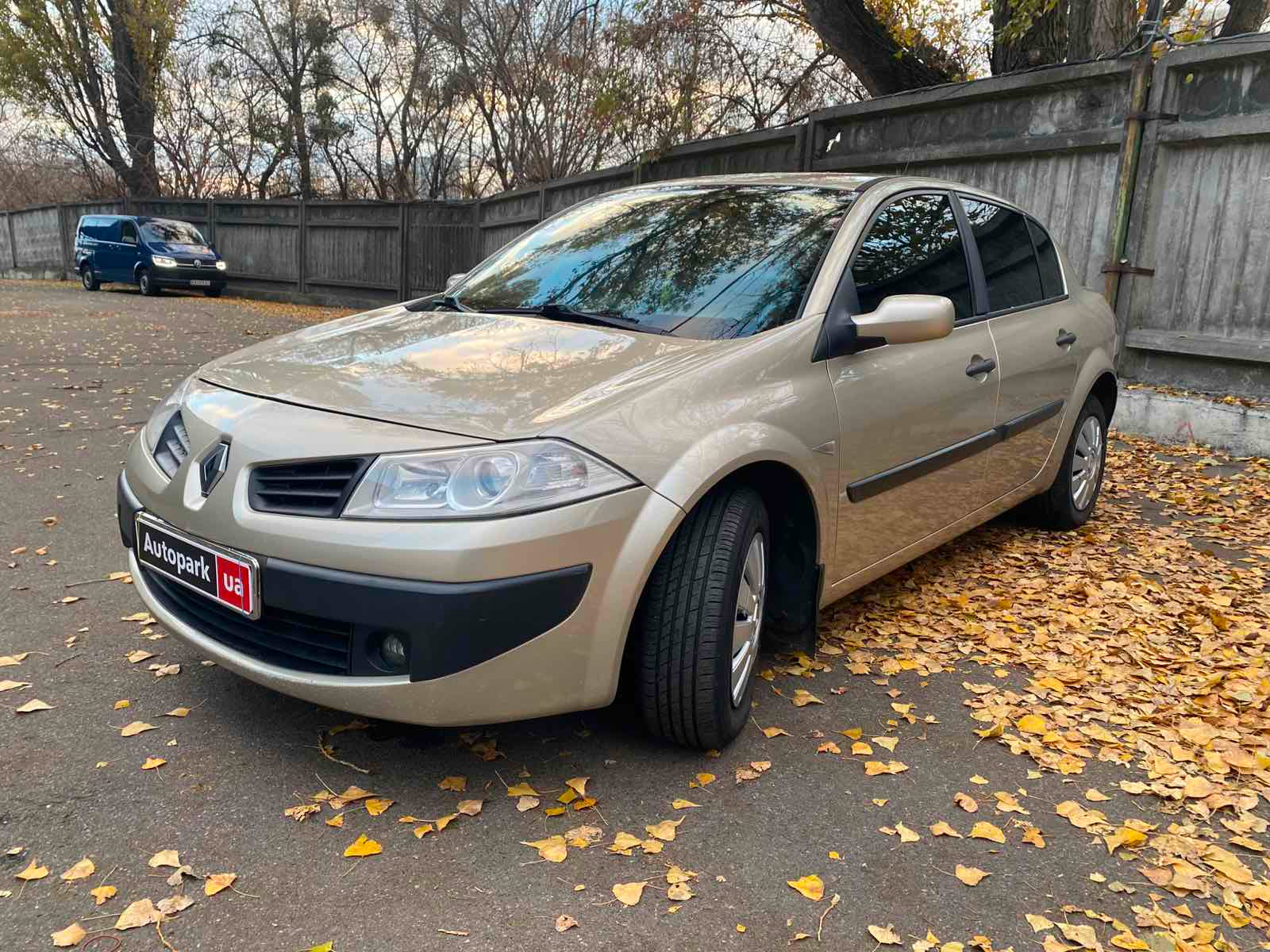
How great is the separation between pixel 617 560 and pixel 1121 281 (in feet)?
20.6

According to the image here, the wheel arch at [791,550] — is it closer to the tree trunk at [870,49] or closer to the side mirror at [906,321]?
the side mirror at [906,321]

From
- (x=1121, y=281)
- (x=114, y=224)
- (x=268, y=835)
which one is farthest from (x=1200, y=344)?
(x=114, y=224)

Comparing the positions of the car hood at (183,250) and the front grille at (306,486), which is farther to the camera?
the car hood at (183,250)

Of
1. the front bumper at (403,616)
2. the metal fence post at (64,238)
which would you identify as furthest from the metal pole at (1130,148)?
the metal fence post at (64,238)

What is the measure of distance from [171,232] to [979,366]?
2069cm

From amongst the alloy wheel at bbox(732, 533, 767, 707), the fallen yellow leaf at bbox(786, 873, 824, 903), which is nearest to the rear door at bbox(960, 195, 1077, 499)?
the alloy wheel at bbox(732, 533, 767, 707)

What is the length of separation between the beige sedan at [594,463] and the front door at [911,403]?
0.04 ft

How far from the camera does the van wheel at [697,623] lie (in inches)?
101

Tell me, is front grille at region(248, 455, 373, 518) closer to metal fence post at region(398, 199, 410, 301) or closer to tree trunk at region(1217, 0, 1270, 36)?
tree trunk at region(1217, 0, 1270, 36)

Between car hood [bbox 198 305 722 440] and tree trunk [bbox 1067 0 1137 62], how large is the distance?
26.8 ft

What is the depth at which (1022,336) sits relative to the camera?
430 cm

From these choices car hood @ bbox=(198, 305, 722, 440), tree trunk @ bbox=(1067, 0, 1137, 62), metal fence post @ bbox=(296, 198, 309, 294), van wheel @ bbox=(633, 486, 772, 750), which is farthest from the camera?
metal fence post @ bbox=(296, 198, 309, 294)

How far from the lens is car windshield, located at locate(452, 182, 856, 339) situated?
3.16 metres

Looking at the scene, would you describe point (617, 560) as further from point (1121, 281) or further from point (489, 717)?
point (1121, 281)
